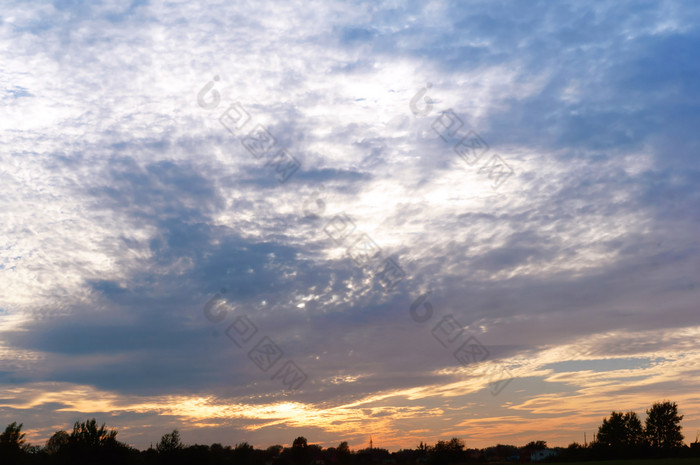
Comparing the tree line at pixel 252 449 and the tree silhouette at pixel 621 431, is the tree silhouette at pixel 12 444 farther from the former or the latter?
the tree silhouette at pixel 621 431

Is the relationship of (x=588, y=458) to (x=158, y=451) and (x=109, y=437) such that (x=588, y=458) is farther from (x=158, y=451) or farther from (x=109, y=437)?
(x=109, y=437)

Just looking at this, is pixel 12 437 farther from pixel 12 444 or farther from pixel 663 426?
pixel 663 426

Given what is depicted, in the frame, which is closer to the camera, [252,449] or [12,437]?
[12,437]

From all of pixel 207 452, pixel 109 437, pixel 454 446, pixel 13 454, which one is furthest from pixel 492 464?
pixel 13 454

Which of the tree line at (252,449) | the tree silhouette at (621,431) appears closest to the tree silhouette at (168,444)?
the tree line at (252,449)

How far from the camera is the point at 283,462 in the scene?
594 ft

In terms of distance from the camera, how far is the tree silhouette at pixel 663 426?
471 feet

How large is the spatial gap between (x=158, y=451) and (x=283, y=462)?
8995 cm

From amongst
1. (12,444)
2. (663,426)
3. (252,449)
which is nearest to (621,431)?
(663,426)

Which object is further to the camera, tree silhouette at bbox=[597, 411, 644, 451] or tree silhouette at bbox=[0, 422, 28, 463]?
tree silhouette at bbox=[597, 411, 644, 451]

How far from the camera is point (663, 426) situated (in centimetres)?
14575

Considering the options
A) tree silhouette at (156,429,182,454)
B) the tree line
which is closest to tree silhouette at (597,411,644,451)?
the tree line

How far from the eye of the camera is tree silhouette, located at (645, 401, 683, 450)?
14362 centimetres

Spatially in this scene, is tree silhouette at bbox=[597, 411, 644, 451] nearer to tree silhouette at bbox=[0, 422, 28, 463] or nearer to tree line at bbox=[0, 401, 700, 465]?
tree line at bbox=[0, 401, 700, 465]
